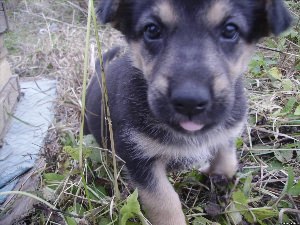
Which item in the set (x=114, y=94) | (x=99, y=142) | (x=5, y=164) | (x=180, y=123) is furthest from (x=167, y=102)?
(x=5, y=164)

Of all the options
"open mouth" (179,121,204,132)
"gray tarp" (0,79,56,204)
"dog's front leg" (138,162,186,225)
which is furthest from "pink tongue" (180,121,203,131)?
"gray tarp" (0,79,56,204)

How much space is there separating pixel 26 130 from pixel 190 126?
6.59 feet

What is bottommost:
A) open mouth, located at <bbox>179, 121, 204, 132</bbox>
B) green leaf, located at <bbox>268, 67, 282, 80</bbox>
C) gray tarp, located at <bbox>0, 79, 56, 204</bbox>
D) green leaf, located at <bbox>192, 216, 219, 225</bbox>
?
gray tarp, located at <bbox>0, 79, 56, 204</bbox>

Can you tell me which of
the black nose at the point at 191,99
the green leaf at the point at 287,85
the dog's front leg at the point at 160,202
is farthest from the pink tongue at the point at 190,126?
the green leaf at the point at 287,85

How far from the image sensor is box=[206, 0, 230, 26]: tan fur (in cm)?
191

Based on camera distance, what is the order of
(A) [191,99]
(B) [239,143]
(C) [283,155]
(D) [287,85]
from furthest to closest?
(D) [287,85] → (B) [239,143] → (C) [283,155] → (A) [191,99]

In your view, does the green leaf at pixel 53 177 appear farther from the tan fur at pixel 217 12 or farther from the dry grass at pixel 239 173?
the tan fur at pixel 217 12

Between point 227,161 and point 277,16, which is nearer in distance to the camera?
point 277,16

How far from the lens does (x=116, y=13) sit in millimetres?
2230

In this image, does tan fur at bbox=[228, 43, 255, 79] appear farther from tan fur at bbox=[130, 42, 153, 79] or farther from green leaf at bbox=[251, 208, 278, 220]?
green leaf at bbox=[251, 208, 278, 220]

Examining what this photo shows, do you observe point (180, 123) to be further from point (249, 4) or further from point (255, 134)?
point (255, 134)

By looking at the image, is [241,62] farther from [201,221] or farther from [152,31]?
[201,221]

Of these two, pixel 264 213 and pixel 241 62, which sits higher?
pixel 241 62

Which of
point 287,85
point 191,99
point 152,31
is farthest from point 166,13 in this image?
point 287,85
